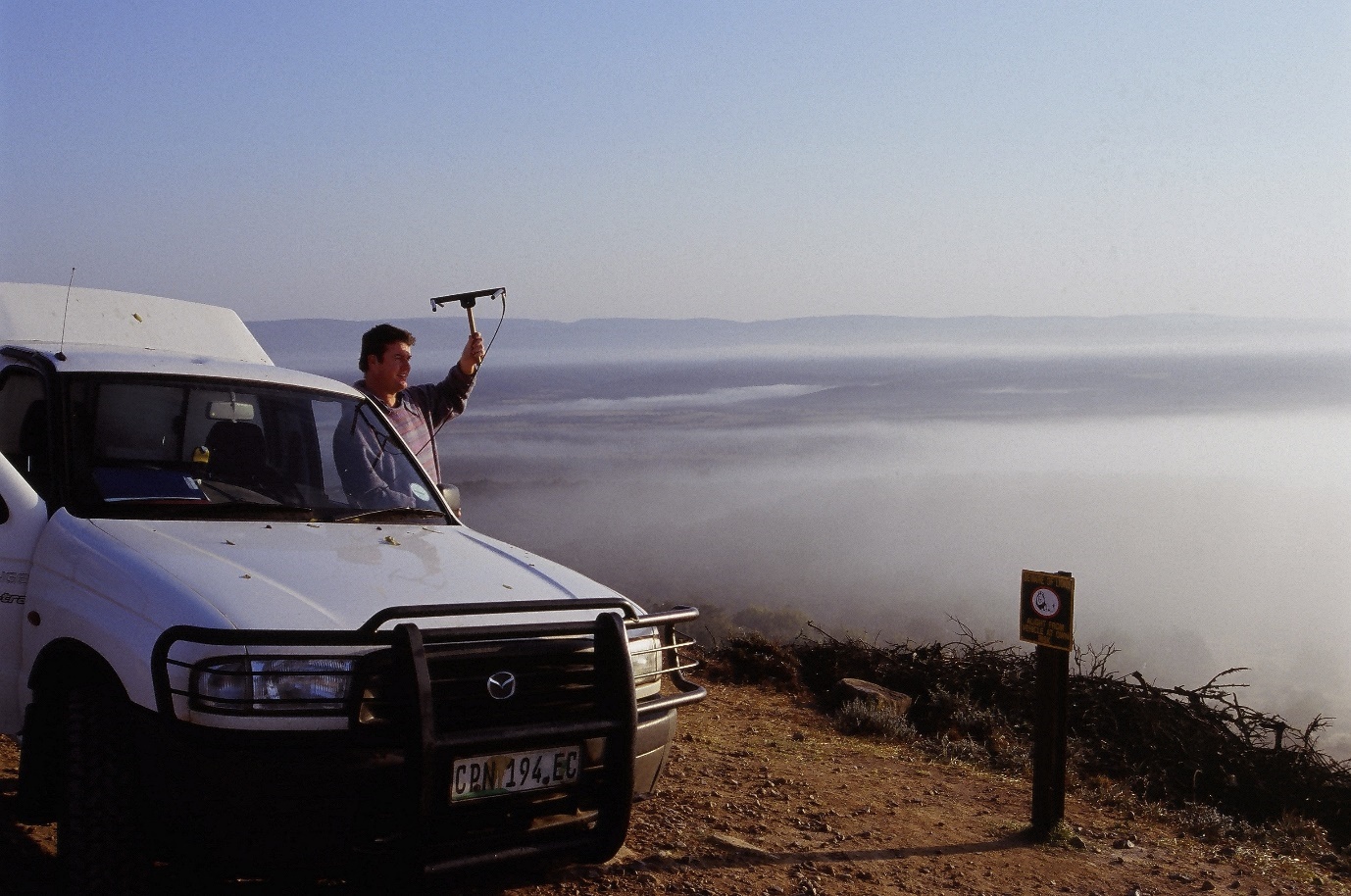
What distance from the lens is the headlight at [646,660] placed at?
4242 mm

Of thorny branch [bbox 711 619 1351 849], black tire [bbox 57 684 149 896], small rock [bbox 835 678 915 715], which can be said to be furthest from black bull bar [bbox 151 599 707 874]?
small rock [bbox 835 678 915 715]

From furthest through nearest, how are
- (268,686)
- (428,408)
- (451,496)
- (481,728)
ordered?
(428,408) → (451,496) → (481,728) → (268,686)

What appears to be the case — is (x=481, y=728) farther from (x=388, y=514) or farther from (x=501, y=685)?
(x=388, y=514)

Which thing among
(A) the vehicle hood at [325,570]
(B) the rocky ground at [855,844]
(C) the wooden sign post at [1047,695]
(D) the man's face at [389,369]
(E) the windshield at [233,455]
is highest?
(D) the man's face at [389,369]

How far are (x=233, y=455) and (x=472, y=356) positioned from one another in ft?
9.39

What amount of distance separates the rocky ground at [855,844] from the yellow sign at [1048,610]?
994 millimetres

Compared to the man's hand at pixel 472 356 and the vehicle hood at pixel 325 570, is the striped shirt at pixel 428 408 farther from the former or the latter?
the vehicle hood at pixel 325 570

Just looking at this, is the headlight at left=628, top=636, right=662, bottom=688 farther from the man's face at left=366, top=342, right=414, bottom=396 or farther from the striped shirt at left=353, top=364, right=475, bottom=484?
the man's face at left=366, top=342, right=414, bottom=396

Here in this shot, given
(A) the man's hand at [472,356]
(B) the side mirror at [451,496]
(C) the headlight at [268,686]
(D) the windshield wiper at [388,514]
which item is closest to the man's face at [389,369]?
(A) the man's hand at [472,356]

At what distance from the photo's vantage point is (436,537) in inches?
193

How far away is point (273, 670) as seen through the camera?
3.43 metres

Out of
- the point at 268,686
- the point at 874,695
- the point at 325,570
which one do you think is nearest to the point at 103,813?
the point at 268,686

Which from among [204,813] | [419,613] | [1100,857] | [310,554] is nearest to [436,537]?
[310,554]

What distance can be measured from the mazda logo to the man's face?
12.4 feet
